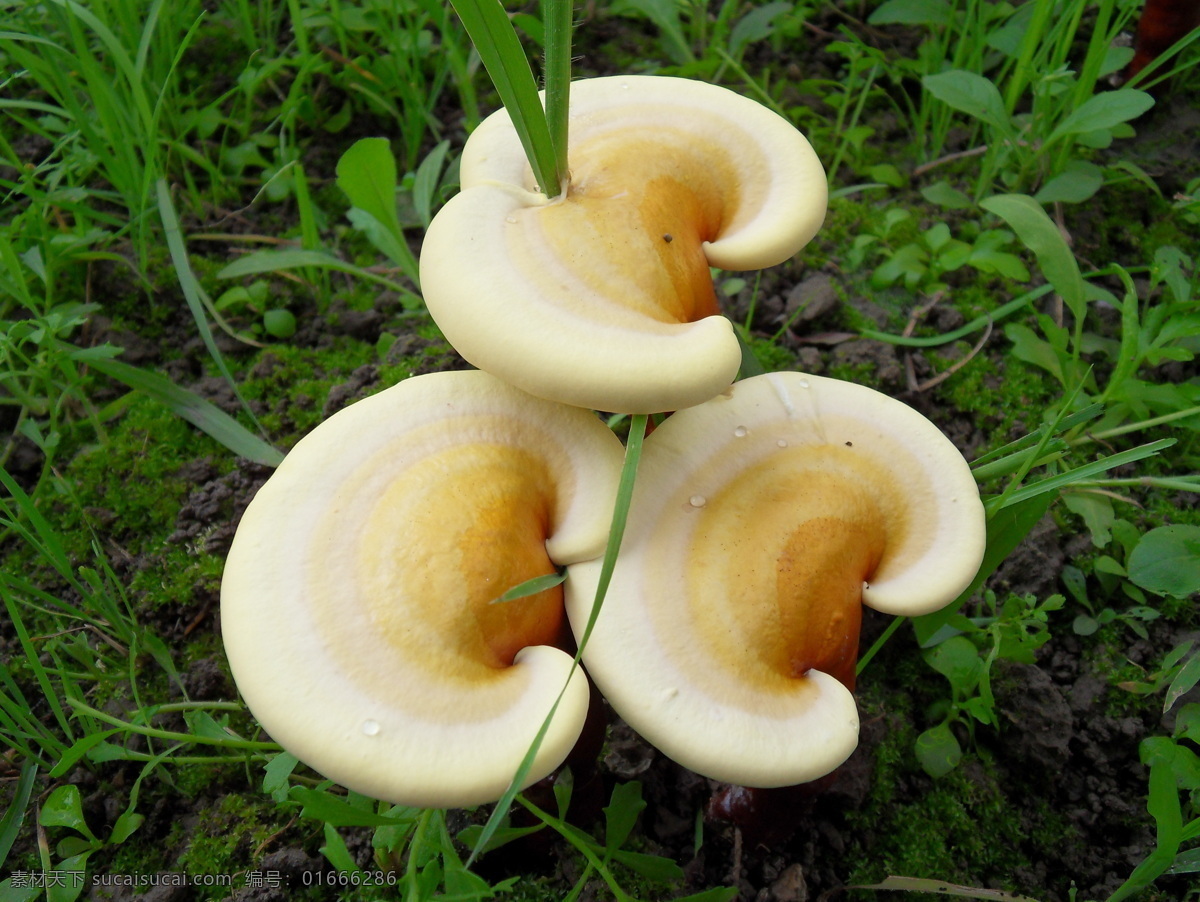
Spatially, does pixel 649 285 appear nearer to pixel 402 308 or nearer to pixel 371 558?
pixel 371 558

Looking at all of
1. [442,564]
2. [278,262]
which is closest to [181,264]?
[278,262]

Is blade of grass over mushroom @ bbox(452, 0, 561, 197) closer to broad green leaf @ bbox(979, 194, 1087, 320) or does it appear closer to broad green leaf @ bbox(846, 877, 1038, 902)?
broad green leaf @ bbox(979, 194, 1087, 320)

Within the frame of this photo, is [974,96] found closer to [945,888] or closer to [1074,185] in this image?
[1074,185]

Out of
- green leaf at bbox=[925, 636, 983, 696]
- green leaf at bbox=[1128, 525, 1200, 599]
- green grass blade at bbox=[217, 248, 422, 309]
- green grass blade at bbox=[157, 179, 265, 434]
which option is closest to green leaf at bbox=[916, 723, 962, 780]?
green leaf at bbox=[925, 636, 983, 696]

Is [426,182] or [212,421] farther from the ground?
[426,182]

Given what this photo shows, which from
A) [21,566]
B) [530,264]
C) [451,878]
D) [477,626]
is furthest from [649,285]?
[21,566]
